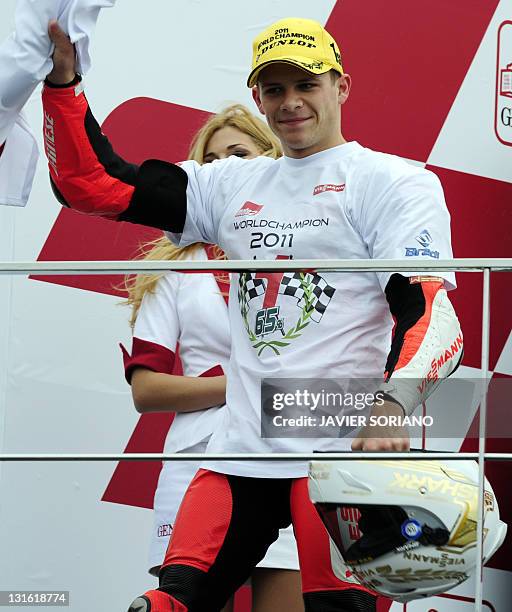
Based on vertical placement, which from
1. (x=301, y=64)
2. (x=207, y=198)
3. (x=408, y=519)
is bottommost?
(x=408, y=519)

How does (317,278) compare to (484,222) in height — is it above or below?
below

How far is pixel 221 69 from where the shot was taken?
3.10 m

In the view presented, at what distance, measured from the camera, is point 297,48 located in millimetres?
2258

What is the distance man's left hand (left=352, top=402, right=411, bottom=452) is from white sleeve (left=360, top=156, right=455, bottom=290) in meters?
0.23

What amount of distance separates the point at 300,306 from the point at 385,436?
0.92 ft

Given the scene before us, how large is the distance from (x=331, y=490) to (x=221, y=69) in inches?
54.5

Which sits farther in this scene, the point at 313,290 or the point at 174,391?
the point at 174,391

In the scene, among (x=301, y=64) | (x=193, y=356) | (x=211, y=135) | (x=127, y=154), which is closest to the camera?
(x=301, y=64)

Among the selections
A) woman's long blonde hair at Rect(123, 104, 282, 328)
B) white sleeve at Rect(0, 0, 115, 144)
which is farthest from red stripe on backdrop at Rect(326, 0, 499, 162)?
white sleeve at Rect(0, 0, 115, 144)

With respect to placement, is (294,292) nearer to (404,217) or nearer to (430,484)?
(404,217)

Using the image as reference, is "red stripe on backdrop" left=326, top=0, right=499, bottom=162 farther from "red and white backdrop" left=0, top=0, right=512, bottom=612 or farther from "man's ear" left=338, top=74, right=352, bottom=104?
"man's ear" left=338, top=74, right=352, bottom=104

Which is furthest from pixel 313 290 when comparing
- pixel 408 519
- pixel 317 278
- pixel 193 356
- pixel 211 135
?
pixel 211 135

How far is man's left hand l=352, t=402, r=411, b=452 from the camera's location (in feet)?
6.40

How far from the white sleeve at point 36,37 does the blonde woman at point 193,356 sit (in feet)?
1.62
